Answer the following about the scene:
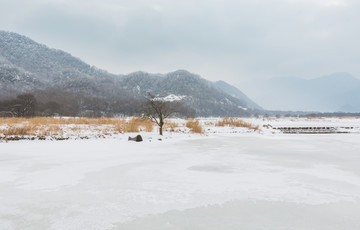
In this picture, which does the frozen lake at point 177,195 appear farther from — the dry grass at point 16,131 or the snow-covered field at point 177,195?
the dry grass at point 16,131

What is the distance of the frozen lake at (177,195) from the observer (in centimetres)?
411

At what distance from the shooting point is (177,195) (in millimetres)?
5551

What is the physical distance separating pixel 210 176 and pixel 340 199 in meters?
3.14

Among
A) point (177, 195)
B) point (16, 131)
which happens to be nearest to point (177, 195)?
point (177, 195)

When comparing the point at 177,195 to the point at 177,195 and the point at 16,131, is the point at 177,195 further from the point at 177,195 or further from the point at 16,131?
the point at 16,131

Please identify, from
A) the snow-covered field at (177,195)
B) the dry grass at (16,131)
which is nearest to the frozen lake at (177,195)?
the snow-covered field at (177,195)

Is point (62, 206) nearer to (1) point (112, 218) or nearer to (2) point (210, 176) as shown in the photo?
(1) point (112, 218)

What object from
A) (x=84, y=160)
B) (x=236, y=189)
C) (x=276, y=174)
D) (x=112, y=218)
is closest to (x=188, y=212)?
(x=112, y=218)

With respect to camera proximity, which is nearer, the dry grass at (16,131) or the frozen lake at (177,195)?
the frozen lake at (177,195)

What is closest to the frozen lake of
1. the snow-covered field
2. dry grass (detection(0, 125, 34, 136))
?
the snow-covered field

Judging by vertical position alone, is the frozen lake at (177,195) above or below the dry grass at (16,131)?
below

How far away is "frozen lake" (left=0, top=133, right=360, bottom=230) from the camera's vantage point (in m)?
4.11

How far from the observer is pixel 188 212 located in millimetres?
4562

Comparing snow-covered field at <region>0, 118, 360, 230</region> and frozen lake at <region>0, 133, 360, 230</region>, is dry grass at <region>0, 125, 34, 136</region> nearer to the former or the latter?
snow-covered field at <region>0, 118, 360, 230</region>
